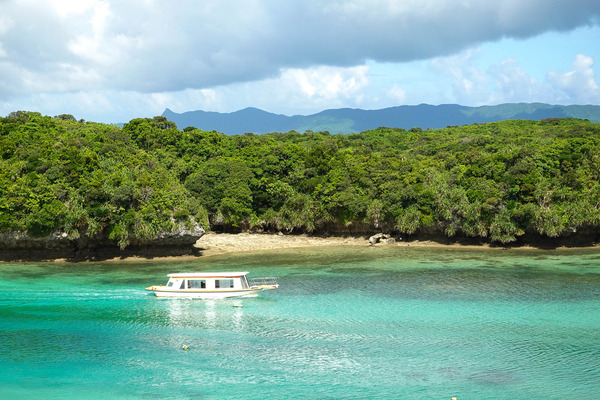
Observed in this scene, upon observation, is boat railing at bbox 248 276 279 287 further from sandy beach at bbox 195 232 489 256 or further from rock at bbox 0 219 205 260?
sandy beach at bbox 195 232 489 256

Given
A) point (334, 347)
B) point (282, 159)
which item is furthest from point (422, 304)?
point (282, 159)

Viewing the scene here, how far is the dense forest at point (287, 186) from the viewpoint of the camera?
41719mm

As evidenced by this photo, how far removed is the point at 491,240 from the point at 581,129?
23661 millimetres

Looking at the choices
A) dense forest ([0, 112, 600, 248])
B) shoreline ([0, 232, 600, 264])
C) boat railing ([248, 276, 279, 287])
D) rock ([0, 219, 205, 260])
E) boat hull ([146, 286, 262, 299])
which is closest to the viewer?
boat hull ([146, 286, 262, 299])

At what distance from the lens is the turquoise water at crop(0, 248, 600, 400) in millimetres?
17625

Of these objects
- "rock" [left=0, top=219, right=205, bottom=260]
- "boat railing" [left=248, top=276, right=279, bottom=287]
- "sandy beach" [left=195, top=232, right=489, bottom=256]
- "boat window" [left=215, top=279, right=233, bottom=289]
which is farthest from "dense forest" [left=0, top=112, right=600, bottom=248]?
"boat window" [left=215, top=279, right=233, bottom=289]

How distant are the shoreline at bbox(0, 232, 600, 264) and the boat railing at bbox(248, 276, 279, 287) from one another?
11238 mm

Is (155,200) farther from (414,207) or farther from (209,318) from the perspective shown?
(414,207)

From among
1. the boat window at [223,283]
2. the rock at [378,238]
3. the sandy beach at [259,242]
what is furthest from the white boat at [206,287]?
the rock at [378,238]

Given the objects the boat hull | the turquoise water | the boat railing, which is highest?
the boat railing

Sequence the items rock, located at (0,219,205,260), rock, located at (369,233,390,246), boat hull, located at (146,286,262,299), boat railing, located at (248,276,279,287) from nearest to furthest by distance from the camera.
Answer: boat hull, located at (146,286,262,299) < boat railing, located at (248,276,279,287) < rock, located at (0,219,205,260) < rock, located at (369,233,390,246)

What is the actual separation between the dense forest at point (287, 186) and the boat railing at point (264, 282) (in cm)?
1151

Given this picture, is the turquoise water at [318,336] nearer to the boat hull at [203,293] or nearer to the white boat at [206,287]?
the boat hull at [203,293]

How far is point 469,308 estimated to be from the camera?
26.6m
